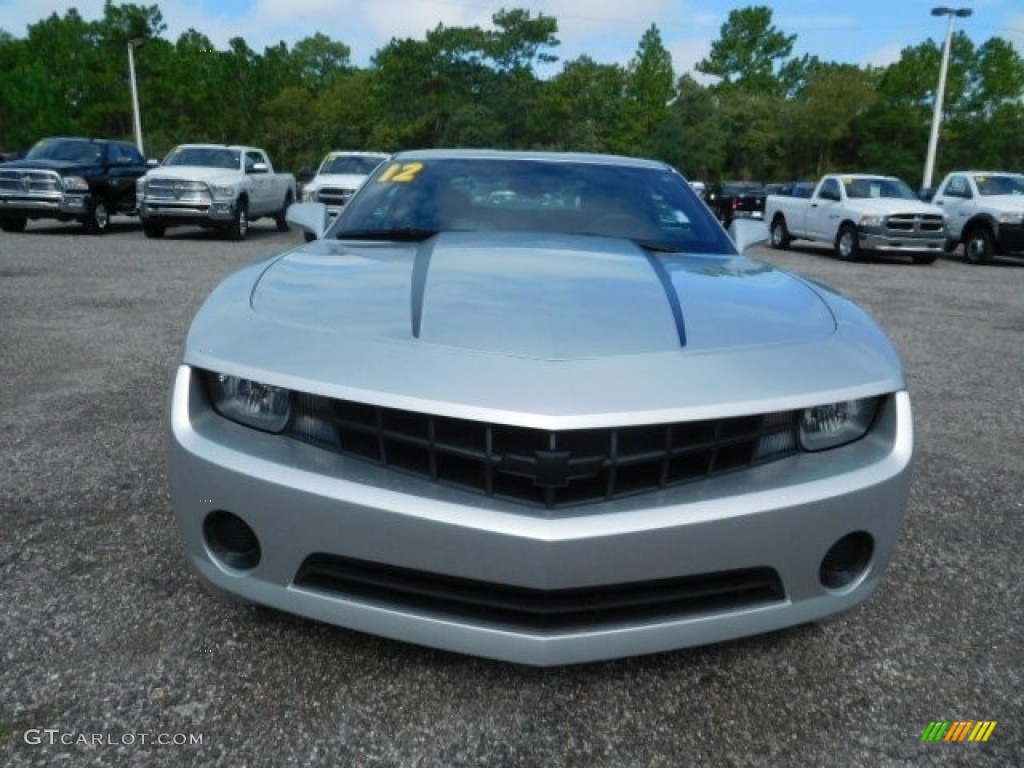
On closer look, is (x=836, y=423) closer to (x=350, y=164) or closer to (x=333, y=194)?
(x=333, y=194)

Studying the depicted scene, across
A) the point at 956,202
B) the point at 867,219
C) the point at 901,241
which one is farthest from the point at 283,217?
the point at 956,202

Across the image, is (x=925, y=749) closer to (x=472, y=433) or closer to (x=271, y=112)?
(x=472, y=433)

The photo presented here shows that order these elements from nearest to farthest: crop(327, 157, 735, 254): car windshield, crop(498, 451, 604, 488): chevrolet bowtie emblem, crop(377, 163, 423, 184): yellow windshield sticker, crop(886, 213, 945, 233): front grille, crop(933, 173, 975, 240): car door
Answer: crop(498, 451, 604, 488): chevrolet bowtie emblem → crop(327, 157, 735, 254): car windshield → crop(377, 163, 423, 184): yellow windshield sticker → crop(886, 213, 945, 233): front grille → crop(933, 173, 975, 240): car door

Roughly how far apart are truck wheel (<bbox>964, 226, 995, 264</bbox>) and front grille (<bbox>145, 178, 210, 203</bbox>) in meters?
14.4

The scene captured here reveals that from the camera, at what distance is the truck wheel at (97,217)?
1489cm

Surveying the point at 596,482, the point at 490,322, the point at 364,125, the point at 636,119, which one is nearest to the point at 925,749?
the point at 596,482

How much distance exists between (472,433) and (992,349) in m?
6.84

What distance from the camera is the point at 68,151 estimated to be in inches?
597

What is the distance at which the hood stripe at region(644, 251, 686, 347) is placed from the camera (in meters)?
1.96

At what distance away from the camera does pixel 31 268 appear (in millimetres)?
10219

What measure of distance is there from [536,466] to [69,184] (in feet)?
50.2

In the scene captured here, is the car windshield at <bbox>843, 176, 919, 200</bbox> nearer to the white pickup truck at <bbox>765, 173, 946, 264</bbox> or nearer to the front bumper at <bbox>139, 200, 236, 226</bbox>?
the white pickup truck at <bbox>765, 173, 946, 264</bbox>

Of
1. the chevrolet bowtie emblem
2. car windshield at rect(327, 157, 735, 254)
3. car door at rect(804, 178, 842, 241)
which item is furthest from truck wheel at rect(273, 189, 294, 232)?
the chevrolet bowtie emblem

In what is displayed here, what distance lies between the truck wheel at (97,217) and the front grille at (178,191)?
136cm
